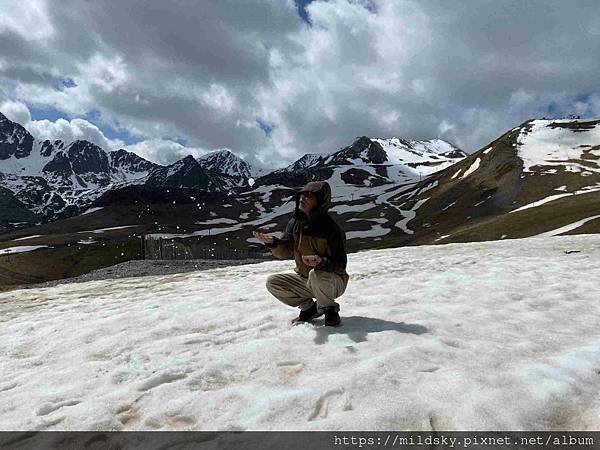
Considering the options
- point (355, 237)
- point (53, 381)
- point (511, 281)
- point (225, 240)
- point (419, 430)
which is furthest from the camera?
point (225, 240)

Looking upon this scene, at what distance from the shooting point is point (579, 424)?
4.41 meters

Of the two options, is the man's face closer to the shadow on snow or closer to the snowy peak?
the shadow on snow

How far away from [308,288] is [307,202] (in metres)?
1.73

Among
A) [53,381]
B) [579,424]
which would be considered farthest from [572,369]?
[53,381]

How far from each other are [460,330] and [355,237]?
134m

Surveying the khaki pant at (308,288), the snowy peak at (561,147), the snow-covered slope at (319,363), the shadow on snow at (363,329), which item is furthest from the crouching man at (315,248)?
the snowy peak at (561,147)

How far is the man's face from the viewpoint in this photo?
762 cm

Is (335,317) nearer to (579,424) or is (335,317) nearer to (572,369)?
(572,369)

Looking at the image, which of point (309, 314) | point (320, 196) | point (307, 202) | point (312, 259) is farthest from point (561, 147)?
point (312, 259)

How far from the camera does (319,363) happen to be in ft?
20.4

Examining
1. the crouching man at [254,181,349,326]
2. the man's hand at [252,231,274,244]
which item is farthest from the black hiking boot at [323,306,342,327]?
the man's hand at [252,231,274,244]

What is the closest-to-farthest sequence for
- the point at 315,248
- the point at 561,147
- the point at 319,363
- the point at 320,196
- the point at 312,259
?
the point at 319,363
the point at 312,259
the point at 320,196
the point at 315,248
the point at 561,147

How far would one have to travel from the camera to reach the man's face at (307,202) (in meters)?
7.62

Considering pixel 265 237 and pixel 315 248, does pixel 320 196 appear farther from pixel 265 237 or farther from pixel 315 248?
pixel 265 237
